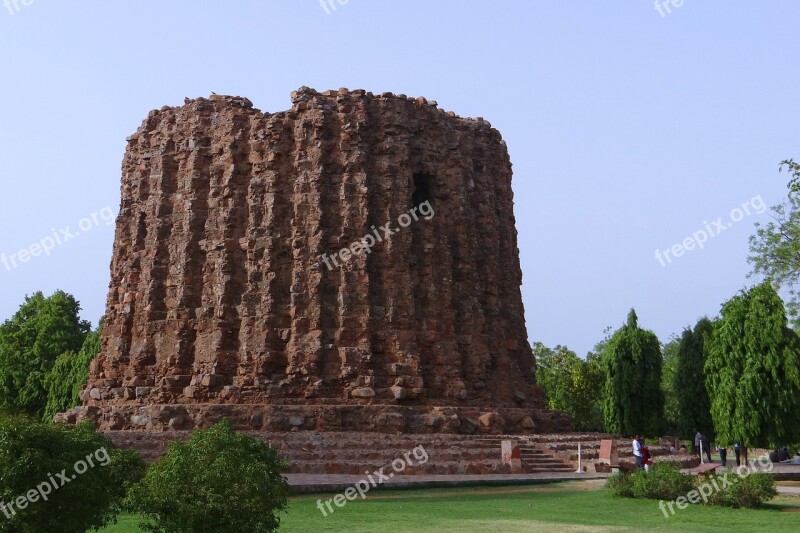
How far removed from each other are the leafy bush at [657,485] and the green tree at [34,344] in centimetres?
3001

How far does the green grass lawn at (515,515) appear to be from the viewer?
9742mm

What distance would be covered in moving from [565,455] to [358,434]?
178 inches

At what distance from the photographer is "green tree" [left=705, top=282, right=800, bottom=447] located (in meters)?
19.2

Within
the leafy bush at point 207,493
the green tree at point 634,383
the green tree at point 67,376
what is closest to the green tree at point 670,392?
the green tree at point 634,383

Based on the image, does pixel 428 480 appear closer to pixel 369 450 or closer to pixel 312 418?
pixel 369 450

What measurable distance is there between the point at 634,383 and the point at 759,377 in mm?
11426

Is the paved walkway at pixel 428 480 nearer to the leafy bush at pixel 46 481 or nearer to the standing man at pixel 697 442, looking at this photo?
the leafy bush at pixel 46 481

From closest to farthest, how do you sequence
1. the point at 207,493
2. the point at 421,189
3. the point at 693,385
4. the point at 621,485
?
the point at 207,493, the point at 621,485, the point at 421,189, the point at 693,385

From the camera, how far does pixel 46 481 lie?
719cm

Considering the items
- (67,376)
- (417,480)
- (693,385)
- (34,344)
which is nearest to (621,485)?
(417,480)

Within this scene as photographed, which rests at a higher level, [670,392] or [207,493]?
[670,392]

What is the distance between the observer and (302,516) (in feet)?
34.9

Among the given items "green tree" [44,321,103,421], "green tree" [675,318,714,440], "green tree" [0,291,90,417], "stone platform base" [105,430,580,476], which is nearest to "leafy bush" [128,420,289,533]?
"stone platform base" [105,430,580,476]

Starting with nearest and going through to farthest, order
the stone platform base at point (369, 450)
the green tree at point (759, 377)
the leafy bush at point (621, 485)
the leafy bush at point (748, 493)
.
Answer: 1. the leafy bush at point (748, 493)
2. the leafy bush at point (621, 485)
3. the stone platform base at point (369, 450)
4. the green tree at point (759, 377)
